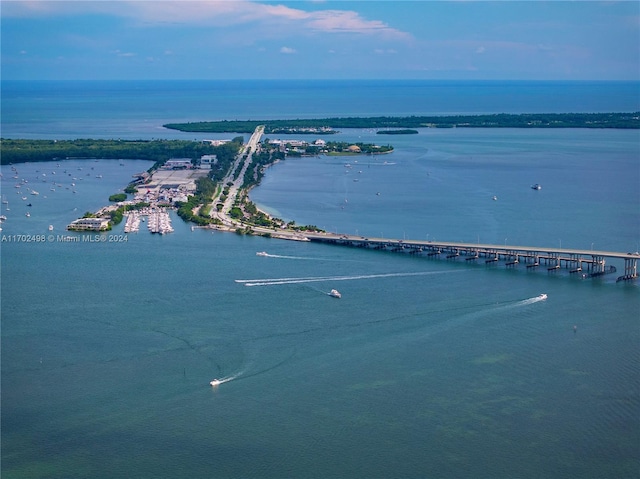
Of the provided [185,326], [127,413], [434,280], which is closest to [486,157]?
[434,280]

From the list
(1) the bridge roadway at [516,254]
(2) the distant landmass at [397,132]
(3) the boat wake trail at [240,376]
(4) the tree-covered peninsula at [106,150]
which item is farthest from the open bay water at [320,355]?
(2) the distant landmass at [397,132]

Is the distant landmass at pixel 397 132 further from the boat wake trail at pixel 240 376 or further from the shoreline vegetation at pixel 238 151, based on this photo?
the boat wake trail at pixel 240 376

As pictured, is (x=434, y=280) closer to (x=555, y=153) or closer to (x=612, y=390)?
(x=612, y=390)

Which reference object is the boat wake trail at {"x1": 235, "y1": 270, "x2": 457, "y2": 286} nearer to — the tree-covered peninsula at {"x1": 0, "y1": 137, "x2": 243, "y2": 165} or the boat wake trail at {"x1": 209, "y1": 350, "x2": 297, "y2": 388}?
the boat wake trail at {"x1": 209, "y1": 350, "x2": 297, "y2": 388}

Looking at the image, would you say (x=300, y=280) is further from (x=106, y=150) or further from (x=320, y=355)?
(x=106, y=150)

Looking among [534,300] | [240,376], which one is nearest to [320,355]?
[240,376]

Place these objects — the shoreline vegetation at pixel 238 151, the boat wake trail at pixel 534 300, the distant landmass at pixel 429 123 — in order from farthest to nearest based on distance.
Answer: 1. the distant landmass at pixel 429 123
2. the shoreline vegetation at pixel 238 151
3. the boat wake trail at pixel 534 300
